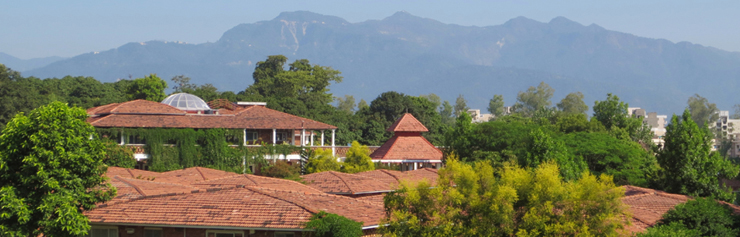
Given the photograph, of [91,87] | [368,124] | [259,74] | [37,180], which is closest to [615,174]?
[37,180]

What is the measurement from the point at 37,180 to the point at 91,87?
70.7 metres

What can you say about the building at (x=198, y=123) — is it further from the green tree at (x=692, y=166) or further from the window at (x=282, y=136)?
the green tree at (x=692, y=166)

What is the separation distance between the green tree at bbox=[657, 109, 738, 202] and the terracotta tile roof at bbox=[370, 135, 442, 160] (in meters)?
19.2

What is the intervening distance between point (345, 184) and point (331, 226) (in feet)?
42.7

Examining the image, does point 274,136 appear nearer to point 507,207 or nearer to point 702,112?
point 507,207

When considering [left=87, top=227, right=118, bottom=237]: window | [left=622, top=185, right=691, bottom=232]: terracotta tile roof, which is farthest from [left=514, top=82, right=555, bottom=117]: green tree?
[left=87, top=227, right=118, bottom=237]: window

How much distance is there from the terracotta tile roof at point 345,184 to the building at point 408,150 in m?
15.4

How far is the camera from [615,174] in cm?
3969

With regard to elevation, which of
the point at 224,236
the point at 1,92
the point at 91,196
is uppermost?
the point at 1,92

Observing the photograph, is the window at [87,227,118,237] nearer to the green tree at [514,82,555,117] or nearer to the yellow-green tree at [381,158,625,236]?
the yellow-green tree at [381,158,625,236]

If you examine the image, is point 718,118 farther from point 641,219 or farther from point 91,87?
point 641,219

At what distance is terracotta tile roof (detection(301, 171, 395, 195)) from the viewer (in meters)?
31.5

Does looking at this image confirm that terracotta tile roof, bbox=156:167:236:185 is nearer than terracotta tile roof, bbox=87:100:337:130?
Yes

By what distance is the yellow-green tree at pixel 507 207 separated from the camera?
1791 centimetres
